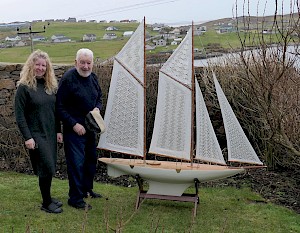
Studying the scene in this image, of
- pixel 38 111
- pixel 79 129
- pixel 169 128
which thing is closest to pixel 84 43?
pixel 169 128

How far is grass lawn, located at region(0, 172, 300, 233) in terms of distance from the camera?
5531mm

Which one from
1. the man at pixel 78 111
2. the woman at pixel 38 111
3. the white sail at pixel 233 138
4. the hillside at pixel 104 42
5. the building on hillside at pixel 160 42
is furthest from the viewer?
the building on hillside at pixel 160 42

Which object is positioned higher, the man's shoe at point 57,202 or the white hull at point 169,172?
the white hull at point 169,172

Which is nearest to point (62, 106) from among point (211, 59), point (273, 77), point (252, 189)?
point (273, 77)

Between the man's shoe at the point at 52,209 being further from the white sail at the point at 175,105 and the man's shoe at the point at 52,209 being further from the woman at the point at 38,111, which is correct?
the white sail at the point at 175,105

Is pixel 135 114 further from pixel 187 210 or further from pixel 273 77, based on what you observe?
pixel 273 77

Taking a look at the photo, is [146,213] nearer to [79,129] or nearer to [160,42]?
[79,129]

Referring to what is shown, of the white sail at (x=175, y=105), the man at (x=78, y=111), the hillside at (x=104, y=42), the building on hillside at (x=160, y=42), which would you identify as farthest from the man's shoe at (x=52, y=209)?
the building on hillside at (x=160, y=42)

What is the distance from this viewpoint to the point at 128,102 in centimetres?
625

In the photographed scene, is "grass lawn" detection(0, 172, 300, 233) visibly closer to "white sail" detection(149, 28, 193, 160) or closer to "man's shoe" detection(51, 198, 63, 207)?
"man's shoe" detection(51, 198, 63, 207)

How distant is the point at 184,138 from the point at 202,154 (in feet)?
1.09

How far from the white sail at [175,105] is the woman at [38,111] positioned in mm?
1481

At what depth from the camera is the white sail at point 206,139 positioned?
5.94m

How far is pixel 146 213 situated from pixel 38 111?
2.02 m
